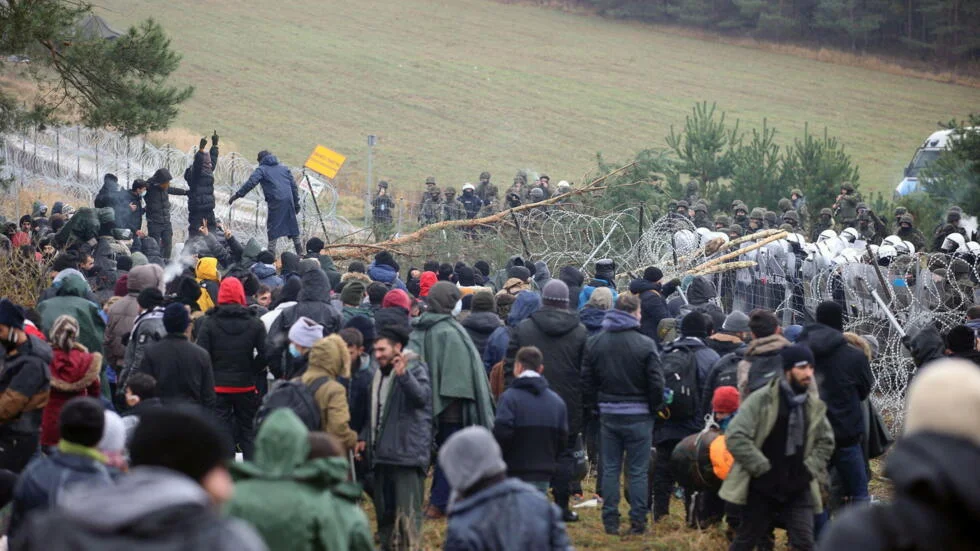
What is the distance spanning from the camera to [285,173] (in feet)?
56.5

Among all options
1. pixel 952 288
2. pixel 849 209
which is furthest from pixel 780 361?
pixel 849 209

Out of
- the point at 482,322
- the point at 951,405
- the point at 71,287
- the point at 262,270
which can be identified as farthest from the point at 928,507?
the point at 262,270

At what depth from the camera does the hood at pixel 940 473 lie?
3090mm

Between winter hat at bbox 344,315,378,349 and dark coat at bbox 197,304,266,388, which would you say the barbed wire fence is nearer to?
dark coat at bbox 197,304,266,388

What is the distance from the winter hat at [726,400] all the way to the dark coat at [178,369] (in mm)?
3266

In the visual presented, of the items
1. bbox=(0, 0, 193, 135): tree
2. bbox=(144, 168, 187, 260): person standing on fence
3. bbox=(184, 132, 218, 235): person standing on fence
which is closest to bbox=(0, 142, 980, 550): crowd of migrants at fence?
bbox=(0, 0, 193, 135): tree

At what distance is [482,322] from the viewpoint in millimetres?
9602

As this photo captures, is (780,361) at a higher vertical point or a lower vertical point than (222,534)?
lower

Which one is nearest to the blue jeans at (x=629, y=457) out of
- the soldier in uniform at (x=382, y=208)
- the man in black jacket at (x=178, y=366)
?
the man in black jacket at (x=178, y=366)

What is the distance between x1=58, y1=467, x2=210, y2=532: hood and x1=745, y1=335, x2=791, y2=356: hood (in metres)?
5.17

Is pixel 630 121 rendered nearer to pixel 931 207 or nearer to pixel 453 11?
pixel 453 11

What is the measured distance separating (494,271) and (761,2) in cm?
4573

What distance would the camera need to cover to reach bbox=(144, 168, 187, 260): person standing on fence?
16938mm

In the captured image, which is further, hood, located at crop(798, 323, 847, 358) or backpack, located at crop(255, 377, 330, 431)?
hood, located at crop(798, 323, 847, 358)
